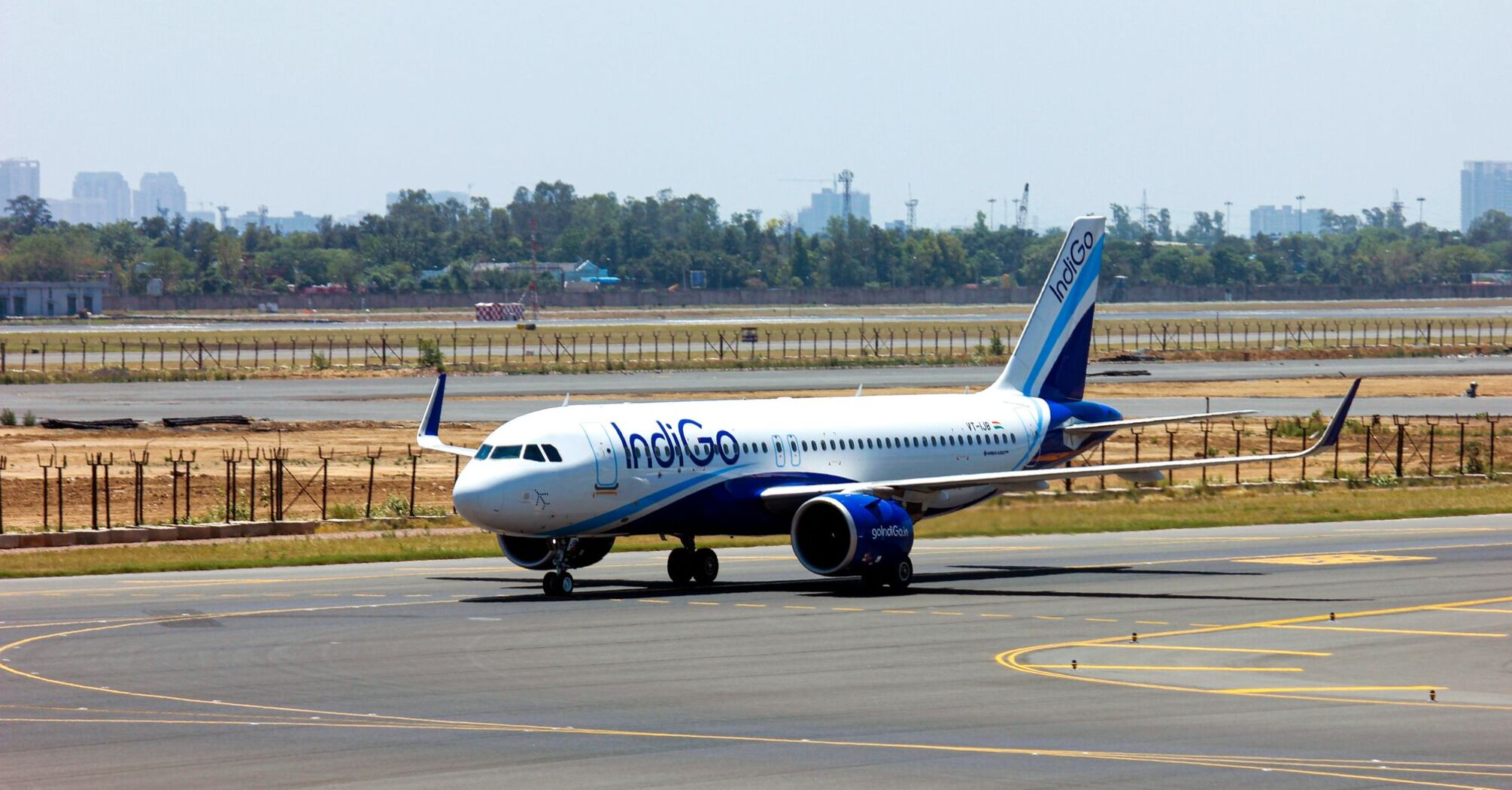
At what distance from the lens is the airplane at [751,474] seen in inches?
1592

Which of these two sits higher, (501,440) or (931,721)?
(501,440)

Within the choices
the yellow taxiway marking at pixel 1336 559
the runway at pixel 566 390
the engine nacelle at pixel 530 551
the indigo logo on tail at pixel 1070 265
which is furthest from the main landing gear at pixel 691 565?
the runway at pixel 566 390

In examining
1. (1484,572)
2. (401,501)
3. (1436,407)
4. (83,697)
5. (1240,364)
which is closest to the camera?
(83,697)

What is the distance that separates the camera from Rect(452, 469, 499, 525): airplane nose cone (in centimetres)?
3956

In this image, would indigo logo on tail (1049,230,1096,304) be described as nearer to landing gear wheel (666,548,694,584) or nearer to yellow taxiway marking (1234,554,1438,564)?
yellow taxiway marking (1234,554,1438,564)

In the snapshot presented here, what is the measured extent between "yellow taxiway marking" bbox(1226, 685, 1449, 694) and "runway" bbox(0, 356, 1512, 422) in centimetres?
6486

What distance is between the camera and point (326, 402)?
106m

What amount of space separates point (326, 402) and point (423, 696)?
79.8m

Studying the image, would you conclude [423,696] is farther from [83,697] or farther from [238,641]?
[238,641]

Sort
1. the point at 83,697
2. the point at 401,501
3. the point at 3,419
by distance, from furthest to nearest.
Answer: the point at 3,419 → the point at 401,501 → the point at 83,697

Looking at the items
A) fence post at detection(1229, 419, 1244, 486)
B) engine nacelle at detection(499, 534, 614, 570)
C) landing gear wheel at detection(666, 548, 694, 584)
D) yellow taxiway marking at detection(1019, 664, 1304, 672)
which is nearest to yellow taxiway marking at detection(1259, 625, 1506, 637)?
yellow taxiway marking at detection(1019, 664, 1304, 672)

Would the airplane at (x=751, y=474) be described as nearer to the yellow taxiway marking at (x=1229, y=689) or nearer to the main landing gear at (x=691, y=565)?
the main landing gear at (x=691, y=565)

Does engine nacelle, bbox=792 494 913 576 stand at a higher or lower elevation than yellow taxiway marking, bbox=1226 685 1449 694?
higher

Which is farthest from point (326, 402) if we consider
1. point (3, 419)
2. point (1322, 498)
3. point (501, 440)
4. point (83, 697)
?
point (83, 697)
